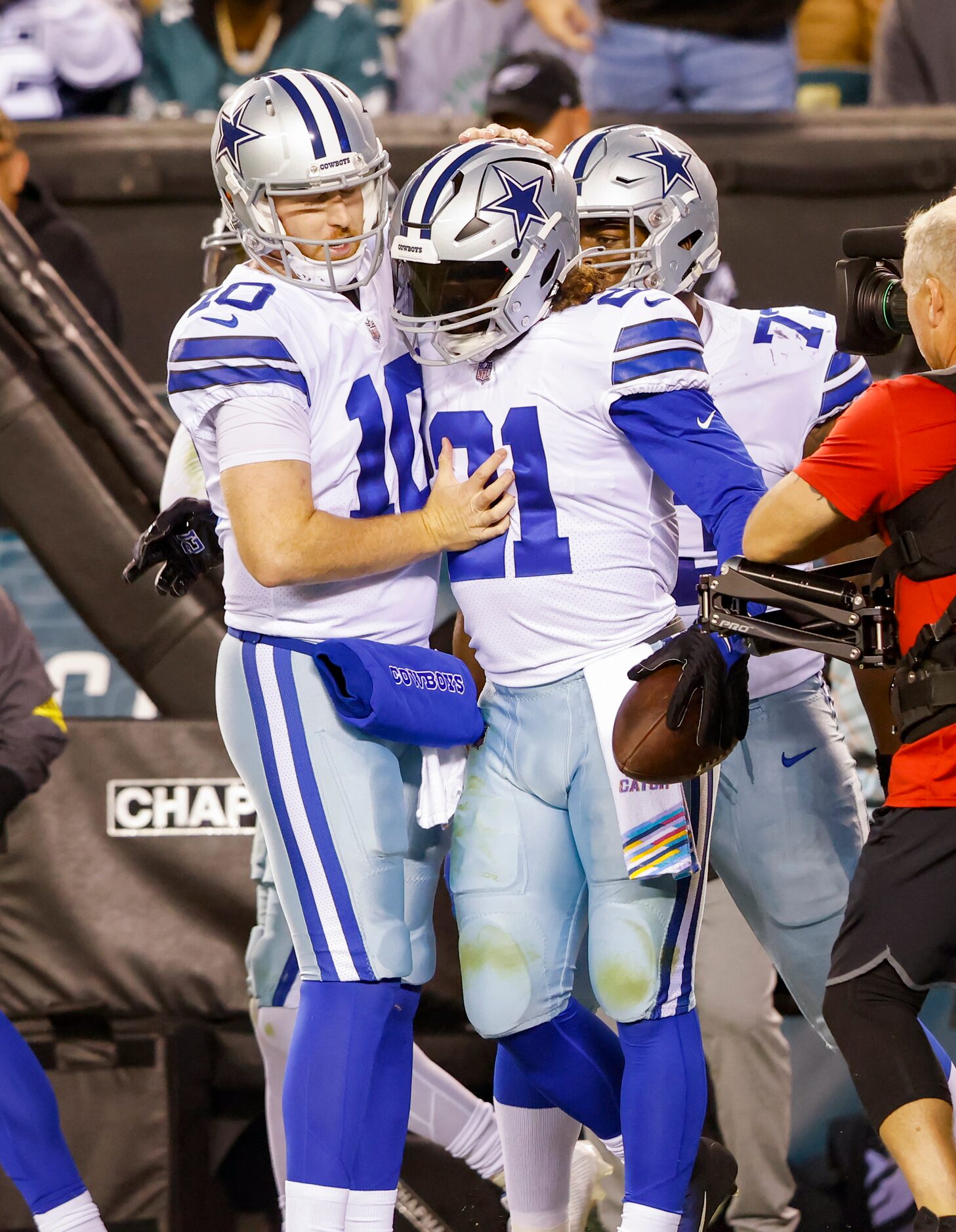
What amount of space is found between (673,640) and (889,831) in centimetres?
38

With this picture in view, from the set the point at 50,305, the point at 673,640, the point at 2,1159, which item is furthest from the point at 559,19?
the point at 2,1159

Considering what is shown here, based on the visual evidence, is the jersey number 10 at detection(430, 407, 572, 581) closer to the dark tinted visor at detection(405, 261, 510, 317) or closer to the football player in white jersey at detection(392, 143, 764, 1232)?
the football player in white jersey at detection(392, 143, 764, 1232)

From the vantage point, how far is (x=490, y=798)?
95.3 inches

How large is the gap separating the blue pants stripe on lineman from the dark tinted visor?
0.54 metres

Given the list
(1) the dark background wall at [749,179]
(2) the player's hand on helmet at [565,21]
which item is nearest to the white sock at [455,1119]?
(1) the dark background wall at [749,179]

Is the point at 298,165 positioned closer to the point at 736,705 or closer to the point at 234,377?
the point at 234,377

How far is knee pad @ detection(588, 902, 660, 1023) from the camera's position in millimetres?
2328

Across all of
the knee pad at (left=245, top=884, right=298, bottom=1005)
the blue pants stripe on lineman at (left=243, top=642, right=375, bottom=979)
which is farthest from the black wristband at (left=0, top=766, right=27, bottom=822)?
the blue pants stripe on lineman at (left=243, top=642, right=375, bottom=979)

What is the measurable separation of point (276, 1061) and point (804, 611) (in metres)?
1.62

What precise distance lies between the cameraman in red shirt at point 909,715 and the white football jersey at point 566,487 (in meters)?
0.31

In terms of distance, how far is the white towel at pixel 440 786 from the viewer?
7.88 ft

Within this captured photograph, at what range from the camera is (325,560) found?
2289mm

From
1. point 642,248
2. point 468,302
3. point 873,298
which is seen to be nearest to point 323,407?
point 468,302

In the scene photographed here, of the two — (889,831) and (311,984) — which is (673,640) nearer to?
(889,831)
